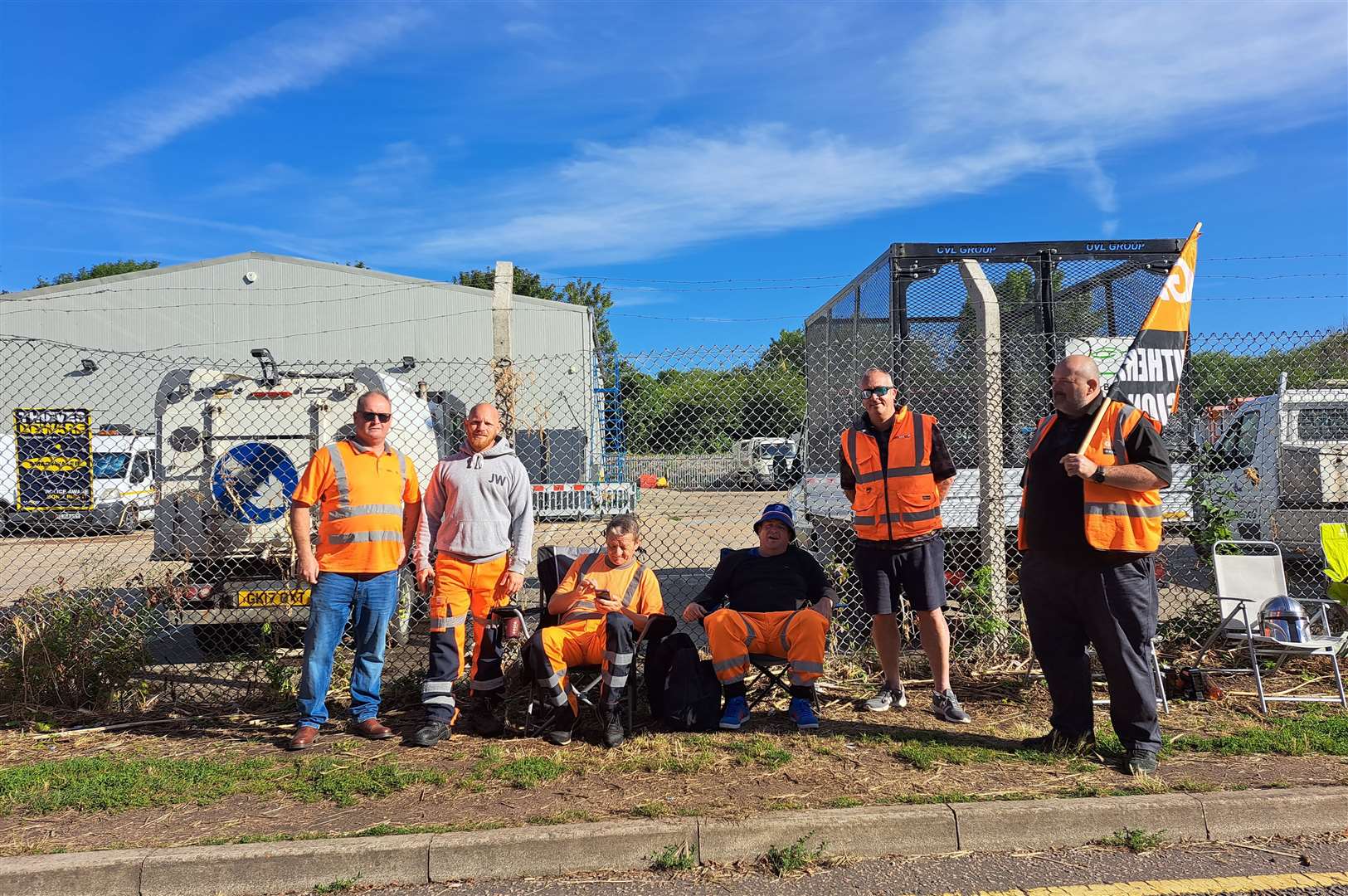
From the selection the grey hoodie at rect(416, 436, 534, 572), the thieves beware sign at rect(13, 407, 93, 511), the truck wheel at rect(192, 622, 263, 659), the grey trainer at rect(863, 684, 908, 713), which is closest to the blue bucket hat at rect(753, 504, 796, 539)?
the grey trainer at rect(863, 684, 908, 713)

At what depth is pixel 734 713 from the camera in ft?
15.2

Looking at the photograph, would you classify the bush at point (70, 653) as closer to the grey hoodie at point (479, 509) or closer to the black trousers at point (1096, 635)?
the grey hoodie at point (479, 509)

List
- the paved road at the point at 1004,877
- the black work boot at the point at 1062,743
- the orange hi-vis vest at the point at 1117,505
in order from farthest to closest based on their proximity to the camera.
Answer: the black work boot at the point at 1062,743
the orange hi-vis vest at the point at 1117,505
the paved road at the point at 1004,877

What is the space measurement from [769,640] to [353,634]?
220 centimetres

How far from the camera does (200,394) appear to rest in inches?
267

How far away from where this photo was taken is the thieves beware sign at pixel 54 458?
13594 millimetres

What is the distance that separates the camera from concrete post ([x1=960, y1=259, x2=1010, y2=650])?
5.62m

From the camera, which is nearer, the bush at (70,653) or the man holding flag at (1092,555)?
A: the man holding flag at (1092,555)

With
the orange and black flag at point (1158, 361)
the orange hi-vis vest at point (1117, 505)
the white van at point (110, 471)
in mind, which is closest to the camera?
the orange hi-vis vest at point (1117, 505)

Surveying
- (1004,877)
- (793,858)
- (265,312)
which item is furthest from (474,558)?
(265,312)

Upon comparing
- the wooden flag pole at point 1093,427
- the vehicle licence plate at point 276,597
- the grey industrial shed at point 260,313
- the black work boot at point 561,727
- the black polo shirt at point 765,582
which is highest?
the grey industrial shed at point 260,313

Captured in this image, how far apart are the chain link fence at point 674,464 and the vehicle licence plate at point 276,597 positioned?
0.01 m

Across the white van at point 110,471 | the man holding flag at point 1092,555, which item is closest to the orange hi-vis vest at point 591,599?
the man holding flag at point 1092,555

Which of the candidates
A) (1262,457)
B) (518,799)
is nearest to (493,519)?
(518,799)
